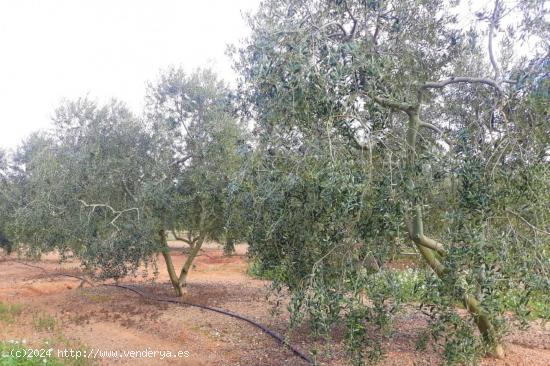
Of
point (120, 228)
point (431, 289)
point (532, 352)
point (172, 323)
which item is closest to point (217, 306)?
point (172, 323)

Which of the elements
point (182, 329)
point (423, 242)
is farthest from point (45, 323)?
point (423, 242)

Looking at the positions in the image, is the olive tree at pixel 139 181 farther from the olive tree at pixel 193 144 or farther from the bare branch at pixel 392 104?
the bare branch at pixel 392 104

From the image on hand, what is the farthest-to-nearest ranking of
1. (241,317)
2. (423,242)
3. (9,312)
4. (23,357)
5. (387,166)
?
(9,312)
(241,317)
(23,357)
(423,242)
(387,166)

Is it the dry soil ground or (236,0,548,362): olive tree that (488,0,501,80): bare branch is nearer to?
(236,0,548,362): olive tree

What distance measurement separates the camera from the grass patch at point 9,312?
11.1m

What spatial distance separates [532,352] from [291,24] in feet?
22.2

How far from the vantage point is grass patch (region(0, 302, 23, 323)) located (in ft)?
36.6

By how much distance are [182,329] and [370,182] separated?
7.21m

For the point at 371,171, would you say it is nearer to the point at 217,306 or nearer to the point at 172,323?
the point at 172,323

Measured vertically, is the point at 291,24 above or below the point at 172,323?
above

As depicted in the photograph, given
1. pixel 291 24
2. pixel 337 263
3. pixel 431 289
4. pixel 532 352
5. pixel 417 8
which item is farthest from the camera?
pixel 532 352

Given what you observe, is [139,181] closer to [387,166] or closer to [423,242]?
[423,242]

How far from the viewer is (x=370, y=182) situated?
3.85 m

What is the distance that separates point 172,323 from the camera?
10227mm
